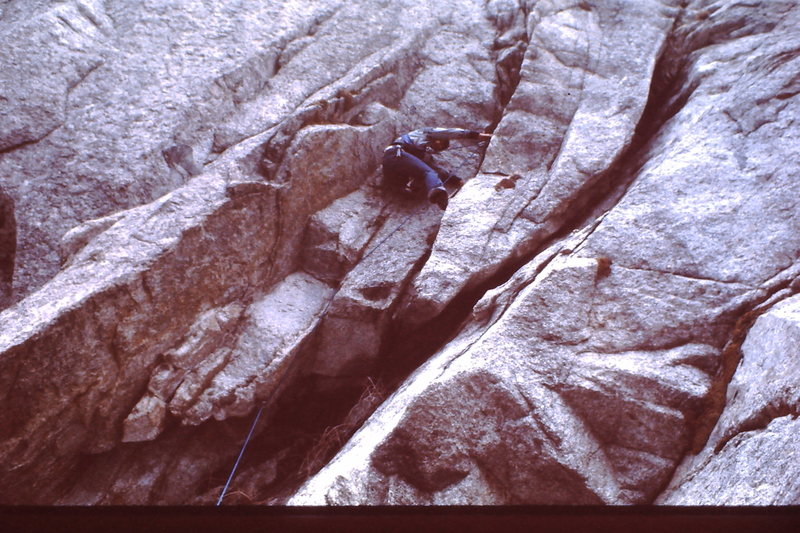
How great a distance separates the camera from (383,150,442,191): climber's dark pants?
8226mm

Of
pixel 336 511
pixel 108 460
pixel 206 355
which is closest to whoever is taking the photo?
pixel 336 511

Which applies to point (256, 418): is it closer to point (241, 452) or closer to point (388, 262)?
point (241, 452)

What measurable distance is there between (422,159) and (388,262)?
2235 millimetres

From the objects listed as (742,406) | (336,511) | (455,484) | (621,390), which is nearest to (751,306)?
(742,406)

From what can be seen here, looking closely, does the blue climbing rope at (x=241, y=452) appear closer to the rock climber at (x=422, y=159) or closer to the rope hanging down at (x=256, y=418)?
the rope hanging down at (x=256, y=418)

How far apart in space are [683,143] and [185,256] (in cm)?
725

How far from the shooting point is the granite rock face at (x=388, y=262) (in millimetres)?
4867

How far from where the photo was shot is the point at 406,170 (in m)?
8.38

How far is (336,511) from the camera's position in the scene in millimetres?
3016

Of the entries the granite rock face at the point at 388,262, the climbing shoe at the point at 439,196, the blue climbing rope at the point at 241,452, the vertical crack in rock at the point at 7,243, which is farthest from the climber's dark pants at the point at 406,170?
the vertical crack in rock at the point at 7,243

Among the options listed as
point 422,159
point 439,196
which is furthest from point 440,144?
point 439,196

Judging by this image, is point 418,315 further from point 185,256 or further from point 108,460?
point 108,460

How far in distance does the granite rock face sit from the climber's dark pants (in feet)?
1.40

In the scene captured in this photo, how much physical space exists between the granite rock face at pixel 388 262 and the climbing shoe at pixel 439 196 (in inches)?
9.4
